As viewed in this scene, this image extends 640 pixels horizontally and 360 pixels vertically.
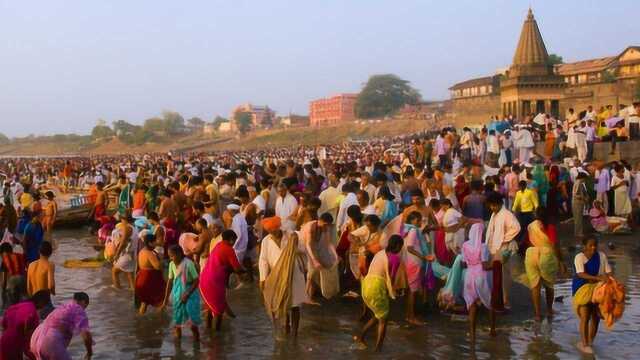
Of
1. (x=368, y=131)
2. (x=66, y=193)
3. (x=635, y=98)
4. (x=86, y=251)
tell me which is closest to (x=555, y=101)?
(x=635, y=98)

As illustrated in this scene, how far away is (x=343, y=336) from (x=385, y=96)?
350ft

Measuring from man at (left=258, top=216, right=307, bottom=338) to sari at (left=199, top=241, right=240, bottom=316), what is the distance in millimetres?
354

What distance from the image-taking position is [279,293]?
24.3ft

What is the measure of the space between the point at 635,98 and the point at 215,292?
165 feet

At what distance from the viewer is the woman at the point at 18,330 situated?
5.34 metres

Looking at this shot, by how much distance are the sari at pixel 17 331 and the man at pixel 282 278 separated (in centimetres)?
259

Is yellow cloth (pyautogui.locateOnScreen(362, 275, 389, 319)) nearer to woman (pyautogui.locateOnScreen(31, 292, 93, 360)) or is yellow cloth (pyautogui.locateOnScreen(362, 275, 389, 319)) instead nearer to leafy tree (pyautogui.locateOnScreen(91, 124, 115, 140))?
woman (pyautogui.locateOnScreen(31, 292, 93, 360))

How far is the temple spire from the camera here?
4078 cm

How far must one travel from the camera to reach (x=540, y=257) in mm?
7770

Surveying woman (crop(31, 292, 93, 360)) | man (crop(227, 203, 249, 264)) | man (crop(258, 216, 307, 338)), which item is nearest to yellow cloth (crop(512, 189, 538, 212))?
man (crop(227, 203, 249, 264))

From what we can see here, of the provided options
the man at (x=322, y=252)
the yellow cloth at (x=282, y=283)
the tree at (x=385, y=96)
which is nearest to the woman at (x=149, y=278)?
the yellow cloth at (x=282, y=283)

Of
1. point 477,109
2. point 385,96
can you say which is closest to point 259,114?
point 385,96

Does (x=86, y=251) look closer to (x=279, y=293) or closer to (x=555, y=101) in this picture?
(x=279, y=293)

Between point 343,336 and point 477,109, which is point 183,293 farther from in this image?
point 477,109
